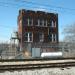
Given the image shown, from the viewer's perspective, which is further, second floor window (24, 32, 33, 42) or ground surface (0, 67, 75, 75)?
second floor window (24, 32, 33, 42)

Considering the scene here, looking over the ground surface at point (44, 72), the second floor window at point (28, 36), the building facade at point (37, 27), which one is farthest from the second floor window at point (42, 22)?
the ground surface at point (44, 72)

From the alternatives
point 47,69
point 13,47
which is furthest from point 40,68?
point 13,47

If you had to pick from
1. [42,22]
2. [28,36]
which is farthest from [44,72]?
[42,22]

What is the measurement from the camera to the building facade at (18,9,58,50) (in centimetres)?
4791

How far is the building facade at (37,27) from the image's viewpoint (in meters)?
47.9

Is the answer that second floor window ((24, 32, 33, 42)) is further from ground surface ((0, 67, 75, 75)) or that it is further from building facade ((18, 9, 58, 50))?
ground surface ((0, 67, 75, 75))

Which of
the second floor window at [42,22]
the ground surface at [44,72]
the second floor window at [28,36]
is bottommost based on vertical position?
the ground surface at [44,72]

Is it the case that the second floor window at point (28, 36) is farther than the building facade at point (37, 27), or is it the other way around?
the building facade at point (37, 27)

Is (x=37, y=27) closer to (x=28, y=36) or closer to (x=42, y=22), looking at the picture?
(x=42, y=22)

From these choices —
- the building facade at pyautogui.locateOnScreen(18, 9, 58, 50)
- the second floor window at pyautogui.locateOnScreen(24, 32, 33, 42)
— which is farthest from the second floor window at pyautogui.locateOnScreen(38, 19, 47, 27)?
the second floor window at pyautogui.locateOnScreen(24, 32, 33, 42)

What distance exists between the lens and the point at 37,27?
4950 centimetres

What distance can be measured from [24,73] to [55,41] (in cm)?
3763

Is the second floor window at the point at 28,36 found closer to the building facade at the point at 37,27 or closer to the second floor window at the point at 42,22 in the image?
the building facade at the point at 37,27

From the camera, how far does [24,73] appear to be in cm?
1286
